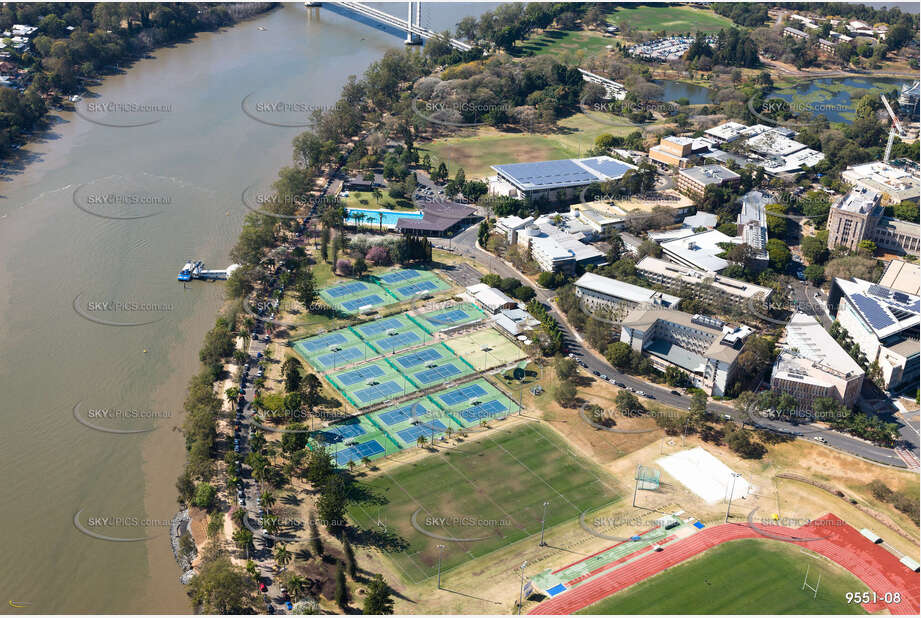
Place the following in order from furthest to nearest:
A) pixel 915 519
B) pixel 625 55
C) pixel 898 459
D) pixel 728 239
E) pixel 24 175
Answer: pixel 625 55 < pixel 24 175 < pixel 728 239 < pixel 898 459 < pixel 915 519

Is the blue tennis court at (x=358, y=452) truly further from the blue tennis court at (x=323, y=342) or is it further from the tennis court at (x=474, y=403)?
the blue tennis court at (x=323, y=342)

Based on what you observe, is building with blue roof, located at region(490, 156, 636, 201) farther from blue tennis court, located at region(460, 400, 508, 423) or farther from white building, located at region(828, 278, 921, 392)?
blue tennis court, located at region(460, 400, 508, 423)

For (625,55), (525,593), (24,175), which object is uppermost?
(625,55)

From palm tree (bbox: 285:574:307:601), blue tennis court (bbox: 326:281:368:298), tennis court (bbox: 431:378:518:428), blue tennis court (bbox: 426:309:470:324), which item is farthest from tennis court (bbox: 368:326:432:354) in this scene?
palm tree (bbox: 285:574:307:601)

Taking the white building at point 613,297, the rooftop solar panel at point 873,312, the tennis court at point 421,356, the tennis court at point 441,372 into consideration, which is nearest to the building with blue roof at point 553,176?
the white building at point 613,297

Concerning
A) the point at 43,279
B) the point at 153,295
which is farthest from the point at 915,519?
the point at 43,279

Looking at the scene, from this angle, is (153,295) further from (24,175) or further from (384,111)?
Answer: (384,111)

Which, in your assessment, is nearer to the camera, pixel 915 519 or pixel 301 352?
pixel 915 519

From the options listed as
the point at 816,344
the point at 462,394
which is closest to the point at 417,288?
the point at 462,394
